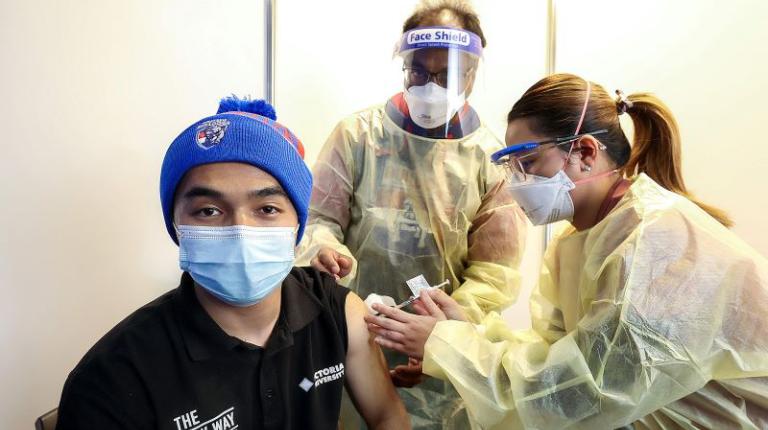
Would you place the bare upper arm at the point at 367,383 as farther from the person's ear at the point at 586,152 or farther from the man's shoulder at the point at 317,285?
the person's ear at the point at 586,152

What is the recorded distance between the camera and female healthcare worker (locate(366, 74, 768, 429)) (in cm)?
88

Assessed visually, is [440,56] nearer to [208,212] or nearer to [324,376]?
[208,212]

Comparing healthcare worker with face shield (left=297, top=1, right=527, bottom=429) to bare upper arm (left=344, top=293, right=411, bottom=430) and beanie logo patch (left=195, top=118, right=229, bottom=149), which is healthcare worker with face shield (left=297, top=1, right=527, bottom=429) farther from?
beanie logo patch (left=195, top=118, right=229, bottom=149)

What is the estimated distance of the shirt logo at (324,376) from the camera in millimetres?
991

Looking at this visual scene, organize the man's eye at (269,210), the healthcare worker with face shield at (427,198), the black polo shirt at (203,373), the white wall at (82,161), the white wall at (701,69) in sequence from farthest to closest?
the white wall at (701,69) < the healthcare worker with face shield at (427,198) < the white wall at (82,161) < the man's eye at (269,210) < the black polo shirt at (203,373)

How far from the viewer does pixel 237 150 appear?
0.91m

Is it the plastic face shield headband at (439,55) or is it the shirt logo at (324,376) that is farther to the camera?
the plastic face shield headband at (439,55)

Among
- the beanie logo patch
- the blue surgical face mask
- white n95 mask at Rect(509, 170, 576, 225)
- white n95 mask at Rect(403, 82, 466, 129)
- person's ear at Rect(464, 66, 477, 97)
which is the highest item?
person's ear at Rect(464, 66, 477, 97)

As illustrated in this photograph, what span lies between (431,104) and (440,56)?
0.46 feet

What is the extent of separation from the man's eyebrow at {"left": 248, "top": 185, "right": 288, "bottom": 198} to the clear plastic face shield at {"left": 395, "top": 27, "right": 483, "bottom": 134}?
0.62 metres

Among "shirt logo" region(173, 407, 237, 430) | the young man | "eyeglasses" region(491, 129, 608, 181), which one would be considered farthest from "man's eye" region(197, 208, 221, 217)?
"eyeglasses" region(491, 129, 608, 181)

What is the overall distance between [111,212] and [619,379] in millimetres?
1478

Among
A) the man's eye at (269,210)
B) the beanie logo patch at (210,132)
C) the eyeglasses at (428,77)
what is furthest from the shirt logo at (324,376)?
the eyeglasses at (428,77)

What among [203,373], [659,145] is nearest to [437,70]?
[659,145]
